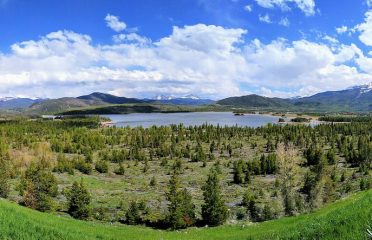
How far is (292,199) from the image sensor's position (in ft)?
211

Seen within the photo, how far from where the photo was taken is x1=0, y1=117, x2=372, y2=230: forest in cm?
6019

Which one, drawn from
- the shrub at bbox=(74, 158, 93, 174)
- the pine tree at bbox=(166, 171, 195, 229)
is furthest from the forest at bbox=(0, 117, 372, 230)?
the shrub at bbox=(74, 158, 93, 174)

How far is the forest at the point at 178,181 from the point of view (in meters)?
60.2

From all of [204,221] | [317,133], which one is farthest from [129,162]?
[317,133]

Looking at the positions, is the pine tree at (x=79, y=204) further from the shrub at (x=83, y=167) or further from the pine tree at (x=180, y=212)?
the shrub at (x=83, y=167)

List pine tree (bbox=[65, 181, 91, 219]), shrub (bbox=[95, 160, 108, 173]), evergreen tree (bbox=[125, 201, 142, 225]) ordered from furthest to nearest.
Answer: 1. shrub (bbox=[95, 160, 108, 173])
2. pine tree (bbox=[65, 181, 91, 219])
3. evergreen tree (bbox=[125, 201, 142, 225])

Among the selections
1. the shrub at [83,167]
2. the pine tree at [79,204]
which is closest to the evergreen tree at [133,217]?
the pine tree at [79,204]

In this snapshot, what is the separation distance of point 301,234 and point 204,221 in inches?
1768

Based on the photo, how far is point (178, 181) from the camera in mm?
79750

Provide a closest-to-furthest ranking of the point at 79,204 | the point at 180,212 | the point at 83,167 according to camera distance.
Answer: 1. the point at 180,212
2. the point at 79,204
3. the point at 83,167

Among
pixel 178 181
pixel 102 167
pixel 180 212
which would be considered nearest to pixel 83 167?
pixel 102 167

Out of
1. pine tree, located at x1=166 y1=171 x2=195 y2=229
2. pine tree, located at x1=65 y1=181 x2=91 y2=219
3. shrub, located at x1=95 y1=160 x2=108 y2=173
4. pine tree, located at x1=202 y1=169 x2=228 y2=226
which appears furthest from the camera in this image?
shrub, located at x1=95 y1=160 x2=108 y2=173

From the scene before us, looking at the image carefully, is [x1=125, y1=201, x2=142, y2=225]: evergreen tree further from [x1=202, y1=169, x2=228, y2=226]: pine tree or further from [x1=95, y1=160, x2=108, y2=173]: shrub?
[x1=95, y1=160, x2=108, y2=173]: shrub

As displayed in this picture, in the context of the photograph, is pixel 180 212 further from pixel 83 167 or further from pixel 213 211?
pixel 83 167
